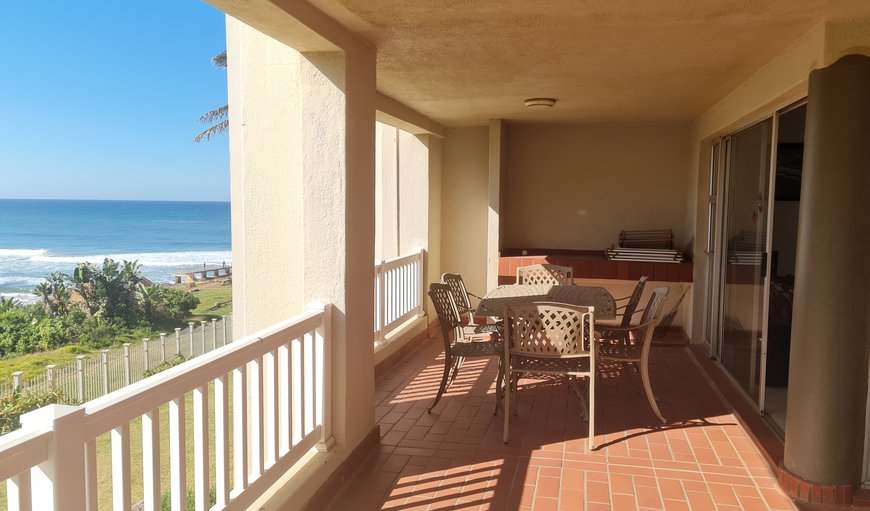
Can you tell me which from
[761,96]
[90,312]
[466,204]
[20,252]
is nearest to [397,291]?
[466,204]

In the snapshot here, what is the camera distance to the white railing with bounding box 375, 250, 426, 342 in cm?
607

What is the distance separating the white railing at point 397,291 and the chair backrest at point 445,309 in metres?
→ 1.11

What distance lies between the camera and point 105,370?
14.9 meters

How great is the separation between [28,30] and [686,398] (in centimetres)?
5405

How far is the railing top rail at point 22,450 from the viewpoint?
1405 mm

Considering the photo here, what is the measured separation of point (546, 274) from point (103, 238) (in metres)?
53.7

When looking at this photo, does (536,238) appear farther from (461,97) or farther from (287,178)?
(287,178)

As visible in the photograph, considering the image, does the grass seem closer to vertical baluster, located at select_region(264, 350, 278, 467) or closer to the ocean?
the ocean

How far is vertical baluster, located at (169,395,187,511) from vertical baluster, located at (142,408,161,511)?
8 cm

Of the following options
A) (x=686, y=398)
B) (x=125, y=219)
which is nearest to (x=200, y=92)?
(x=125, y=219)

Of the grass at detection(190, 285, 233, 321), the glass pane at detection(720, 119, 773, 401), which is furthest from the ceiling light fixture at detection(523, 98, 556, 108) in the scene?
the grass at detection(190, 285, 233, 321)

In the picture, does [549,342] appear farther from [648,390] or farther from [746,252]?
[746,252]

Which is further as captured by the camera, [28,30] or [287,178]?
[28,30]

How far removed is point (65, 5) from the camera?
4694 cm
